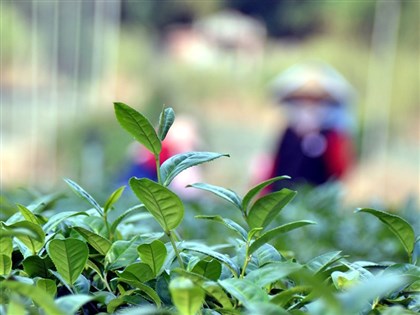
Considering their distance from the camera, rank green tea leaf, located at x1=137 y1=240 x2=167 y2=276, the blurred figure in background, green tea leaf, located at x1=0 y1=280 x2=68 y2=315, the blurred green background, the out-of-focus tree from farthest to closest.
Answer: the out-of-focus tree < the blurred green background < the blurred figure in background < green tea leaf, located at x1=137 y1=240 x2=167 y2=276 < green tea leaf, located at x1=0 y1=280 x2=68 y2=315

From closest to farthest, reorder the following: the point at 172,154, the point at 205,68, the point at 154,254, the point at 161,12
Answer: the point at 154,254
the point at 172,154
the point at 205,68
the point at 161,12

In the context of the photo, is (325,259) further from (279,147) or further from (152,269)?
(279,147)

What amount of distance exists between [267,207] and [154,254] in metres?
0.13

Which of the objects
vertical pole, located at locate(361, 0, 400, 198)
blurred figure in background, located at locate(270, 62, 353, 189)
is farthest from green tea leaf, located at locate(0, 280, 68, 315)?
vertical pole, located at locate(361, 0, 400, 198)

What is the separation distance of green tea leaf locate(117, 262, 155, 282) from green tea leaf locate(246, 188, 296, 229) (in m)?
0.12

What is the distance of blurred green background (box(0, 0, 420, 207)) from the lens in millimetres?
8844

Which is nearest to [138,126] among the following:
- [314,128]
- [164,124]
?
[164,124]

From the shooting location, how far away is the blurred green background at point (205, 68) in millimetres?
8844

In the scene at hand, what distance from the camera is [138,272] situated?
76 cm

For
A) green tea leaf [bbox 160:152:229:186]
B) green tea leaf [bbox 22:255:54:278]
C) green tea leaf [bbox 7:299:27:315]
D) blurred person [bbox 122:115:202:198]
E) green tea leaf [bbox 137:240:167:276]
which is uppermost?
green tea leaf [bbox 160:152:229:186]

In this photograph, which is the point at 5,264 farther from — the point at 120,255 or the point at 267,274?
the point at 267,274

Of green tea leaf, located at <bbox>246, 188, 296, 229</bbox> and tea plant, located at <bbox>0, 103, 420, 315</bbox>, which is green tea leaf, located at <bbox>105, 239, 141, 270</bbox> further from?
green tea leaf, located at <bbox>246, 188, 296, 229</bbox>

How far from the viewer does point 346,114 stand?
23.9 feet

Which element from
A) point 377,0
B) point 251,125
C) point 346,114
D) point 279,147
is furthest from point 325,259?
point 377,0
